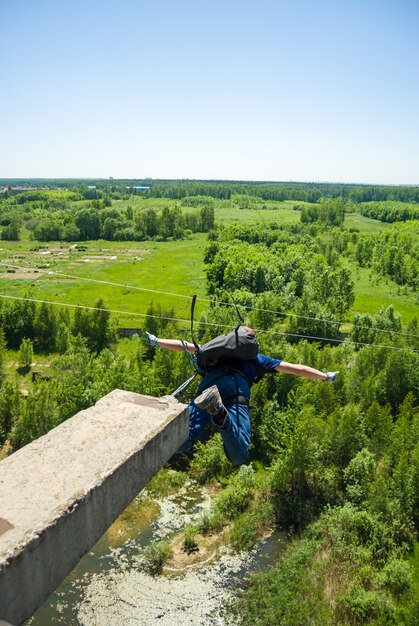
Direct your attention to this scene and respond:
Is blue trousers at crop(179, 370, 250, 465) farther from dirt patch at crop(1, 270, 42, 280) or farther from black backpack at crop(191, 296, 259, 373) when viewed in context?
dirt patch at crop(1, 270, 42, 280)

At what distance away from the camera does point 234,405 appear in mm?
7273

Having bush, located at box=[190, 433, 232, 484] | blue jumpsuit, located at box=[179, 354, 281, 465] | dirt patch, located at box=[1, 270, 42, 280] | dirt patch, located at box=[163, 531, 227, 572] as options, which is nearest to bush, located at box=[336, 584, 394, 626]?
dirt patch, located at box=[163, 531, 227, 572]

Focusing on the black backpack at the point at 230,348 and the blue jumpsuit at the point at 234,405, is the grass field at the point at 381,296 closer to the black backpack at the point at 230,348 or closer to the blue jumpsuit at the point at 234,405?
the blue jumpsuit at the point at 234,405

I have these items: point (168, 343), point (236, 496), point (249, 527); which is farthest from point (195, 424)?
point (236, 496)

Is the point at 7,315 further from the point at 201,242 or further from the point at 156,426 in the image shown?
the point at 201,242

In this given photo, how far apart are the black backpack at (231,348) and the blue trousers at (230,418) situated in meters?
0.33

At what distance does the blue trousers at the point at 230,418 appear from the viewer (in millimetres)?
6625

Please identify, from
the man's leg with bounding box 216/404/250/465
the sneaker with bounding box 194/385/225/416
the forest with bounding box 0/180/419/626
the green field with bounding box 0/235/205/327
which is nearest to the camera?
the sneaker with bounding box 194/385/225/416

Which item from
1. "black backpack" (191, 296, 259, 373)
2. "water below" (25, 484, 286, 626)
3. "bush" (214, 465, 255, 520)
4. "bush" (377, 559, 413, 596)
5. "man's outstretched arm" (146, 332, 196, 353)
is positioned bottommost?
"water below" (25, 484, 286, 626)

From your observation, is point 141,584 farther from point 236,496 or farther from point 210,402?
point 210,402

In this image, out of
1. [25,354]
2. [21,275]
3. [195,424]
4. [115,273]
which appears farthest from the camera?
[115,273]

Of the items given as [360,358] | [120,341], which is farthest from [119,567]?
[120,341]

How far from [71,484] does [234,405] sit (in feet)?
10.4

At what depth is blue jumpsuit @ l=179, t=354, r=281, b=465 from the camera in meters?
6.64
